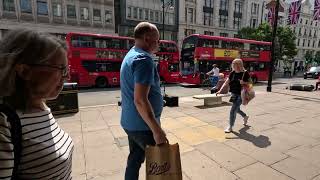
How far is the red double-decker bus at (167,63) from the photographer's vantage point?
19.1m

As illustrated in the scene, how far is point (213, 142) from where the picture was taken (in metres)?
4.75

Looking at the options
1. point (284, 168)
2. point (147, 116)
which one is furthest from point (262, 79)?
point (147, 116)

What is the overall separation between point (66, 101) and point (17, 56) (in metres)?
6.80

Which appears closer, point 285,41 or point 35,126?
point 35,126

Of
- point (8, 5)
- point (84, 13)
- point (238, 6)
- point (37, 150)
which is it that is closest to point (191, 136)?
point (37, 150)

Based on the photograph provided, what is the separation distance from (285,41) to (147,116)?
42.2 metres

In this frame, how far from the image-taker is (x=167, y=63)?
19.3 meters

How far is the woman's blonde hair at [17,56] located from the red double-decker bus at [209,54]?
53.8 ft

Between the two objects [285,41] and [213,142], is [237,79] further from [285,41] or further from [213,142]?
[285,41]

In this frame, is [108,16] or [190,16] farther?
[190,16]

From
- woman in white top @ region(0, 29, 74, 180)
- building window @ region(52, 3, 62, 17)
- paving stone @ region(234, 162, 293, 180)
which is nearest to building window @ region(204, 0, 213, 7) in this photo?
building window @ region(52, 3, 62, 17)

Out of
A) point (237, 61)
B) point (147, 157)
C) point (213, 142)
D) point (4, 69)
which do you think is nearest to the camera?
point (4, 69)

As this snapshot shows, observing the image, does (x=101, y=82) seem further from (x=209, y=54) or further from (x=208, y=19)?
(x=208, y=19)

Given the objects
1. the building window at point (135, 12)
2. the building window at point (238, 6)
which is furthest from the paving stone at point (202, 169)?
the building window at point (238, 6)
